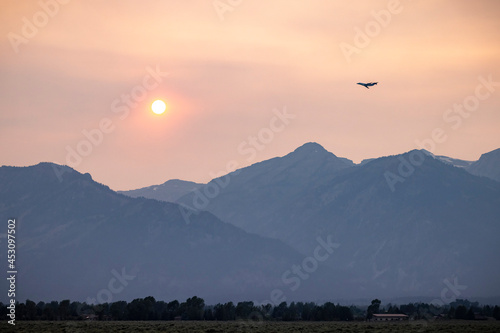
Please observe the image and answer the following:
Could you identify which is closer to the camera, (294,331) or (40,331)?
(40,331)

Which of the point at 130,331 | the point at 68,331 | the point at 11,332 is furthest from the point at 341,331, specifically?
the point at 11,332

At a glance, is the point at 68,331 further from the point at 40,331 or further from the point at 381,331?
the point at 381,331

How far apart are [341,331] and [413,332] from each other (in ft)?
48.3

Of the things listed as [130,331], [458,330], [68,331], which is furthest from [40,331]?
[458,330]

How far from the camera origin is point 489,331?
151250 mm

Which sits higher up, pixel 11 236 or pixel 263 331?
pixel 11 236

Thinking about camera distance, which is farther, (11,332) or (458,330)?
(458,330)

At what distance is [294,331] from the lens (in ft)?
522

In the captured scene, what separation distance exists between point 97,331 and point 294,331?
37.8 meters

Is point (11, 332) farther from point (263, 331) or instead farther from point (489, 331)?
point (489, 331)

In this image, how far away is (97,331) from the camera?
500ft

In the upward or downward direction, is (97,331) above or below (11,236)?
below

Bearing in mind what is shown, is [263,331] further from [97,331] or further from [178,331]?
[97,331]

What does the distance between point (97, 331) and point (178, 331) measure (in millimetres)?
15441
